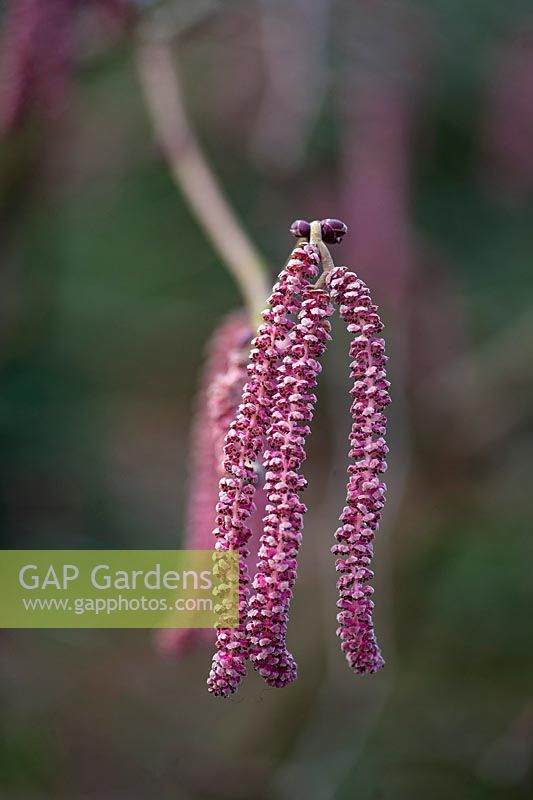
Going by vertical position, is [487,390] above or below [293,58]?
below

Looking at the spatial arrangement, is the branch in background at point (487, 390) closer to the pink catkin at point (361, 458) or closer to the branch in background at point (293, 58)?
the branch in background at point (293, 58)

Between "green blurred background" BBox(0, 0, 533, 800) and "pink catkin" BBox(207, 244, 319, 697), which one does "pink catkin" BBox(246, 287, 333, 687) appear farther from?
"green blurred background" BBox(0, 0, 533, 800)

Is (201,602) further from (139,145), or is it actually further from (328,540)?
(139,145)

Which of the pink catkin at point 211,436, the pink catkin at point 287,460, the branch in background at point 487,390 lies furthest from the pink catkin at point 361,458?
the branch in background at point 487,390

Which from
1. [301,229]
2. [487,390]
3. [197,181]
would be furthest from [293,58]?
[301,229]

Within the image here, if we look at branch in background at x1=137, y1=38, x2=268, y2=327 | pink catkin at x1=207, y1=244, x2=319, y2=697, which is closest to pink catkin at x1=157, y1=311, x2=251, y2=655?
branch in background at x1=137, y1=38, x2=268, y2=327

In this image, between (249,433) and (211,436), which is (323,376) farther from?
(249,433)
